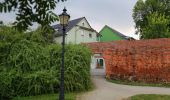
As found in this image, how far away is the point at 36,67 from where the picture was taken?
2045 centimetres

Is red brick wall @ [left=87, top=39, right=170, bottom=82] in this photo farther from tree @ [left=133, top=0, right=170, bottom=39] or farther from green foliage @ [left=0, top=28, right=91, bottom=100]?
tree @ [left=133, top=0, right=170, bottom=39]

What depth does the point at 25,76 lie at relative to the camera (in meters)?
19.7

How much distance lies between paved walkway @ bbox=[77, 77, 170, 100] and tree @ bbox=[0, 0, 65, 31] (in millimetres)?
14629

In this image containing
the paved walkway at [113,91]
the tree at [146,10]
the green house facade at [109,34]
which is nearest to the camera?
the paved walkway at [113,91]

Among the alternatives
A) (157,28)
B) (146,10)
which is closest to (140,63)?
(157,28)

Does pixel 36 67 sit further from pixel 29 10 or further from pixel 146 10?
pixel 146 10

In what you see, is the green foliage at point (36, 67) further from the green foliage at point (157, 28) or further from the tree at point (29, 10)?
the green foliage at point (157, 28)

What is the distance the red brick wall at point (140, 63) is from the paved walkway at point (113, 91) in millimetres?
2241

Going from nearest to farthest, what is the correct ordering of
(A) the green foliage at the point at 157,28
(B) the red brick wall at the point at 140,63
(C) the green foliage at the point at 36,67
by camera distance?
(C) the green foliage at the point at 36,67 < (B) the red brick wall at the point at 140,63 < (A) the green foliage at the point at 157,28

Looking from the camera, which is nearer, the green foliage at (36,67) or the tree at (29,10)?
the tree at (29,10)

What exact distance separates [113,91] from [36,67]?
4.41 m

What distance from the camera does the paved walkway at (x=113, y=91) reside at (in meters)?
18.3

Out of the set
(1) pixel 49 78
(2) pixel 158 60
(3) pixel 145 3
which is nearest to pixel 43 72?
(1) pixel 49 78

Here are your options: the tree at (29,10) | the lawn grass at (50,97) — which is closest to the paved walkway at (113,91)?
the lawn grass at (50,97)
